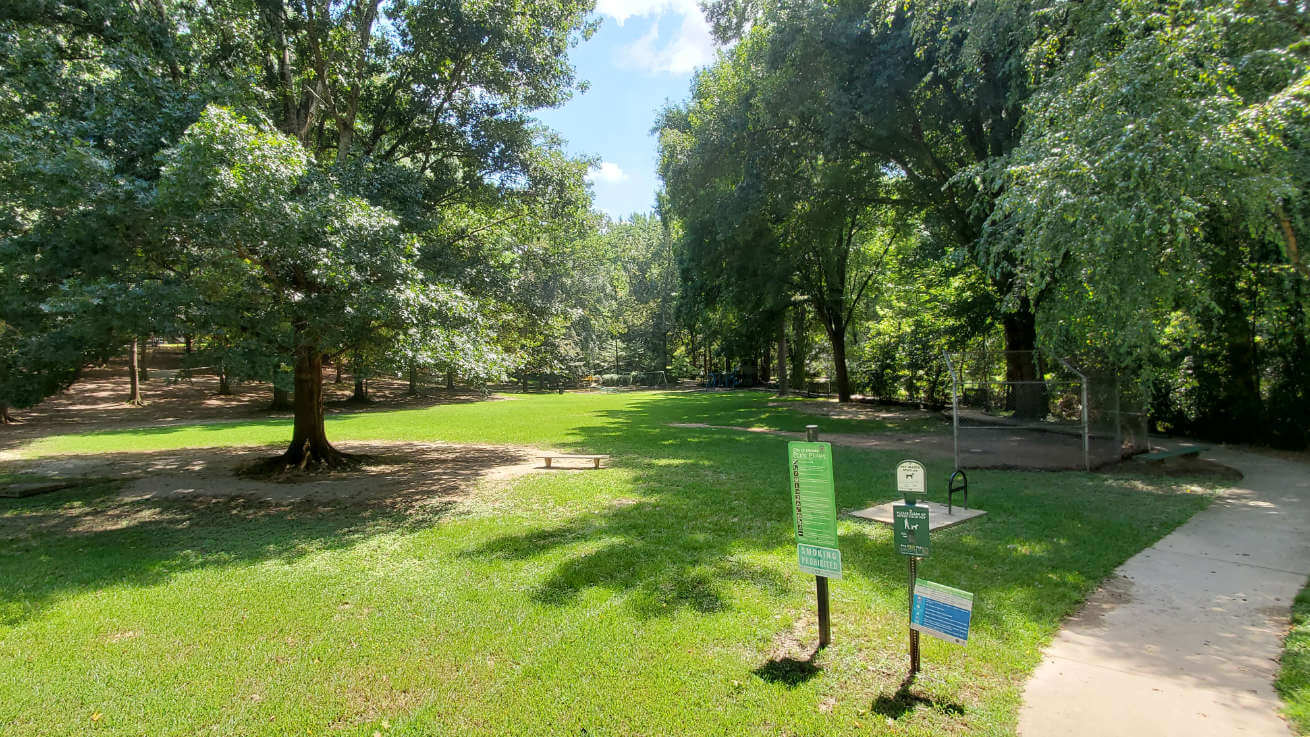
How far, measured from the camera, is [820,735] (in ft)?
9.13

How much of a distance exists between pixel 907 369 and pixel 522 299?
649 inches

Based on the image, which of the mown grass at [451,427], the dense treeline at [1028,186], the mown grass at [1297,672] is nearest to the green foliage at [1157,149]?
the dense treeline at [1028,186]

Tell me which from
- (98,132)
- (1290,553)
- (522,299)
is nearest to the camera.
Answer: (1290,553)

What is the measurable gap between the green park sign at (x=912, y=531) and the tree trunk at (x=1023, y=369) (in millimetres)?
11460

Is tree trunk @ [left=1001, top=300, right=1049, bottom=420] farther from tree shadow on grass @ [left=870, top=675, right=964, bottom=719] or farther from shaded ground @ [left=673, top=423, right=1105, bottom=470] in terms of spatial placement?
tree shadow on grass @ [left=870, top=675, right=964, bottom=719]

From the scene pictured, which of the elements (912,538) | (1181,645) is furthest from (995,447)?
(912,538)

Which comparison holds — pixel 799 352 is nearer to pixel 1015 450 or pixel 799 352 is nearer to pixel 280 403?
pixel 1015 450

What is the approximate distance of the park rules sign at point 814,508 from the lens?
11.1 ft

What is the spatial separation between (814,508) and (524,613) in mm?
2346

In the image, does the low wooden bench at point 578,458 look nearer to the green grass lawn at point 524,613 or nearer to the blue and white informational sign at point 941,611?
the green grass lawn at point 524,613

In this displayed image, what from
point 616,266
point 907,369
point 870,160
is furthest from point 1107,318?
point 616,266

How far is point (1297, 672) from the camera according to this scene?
323 centimetres

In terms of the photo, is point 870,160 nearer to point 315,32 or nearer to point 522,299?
point 522,299

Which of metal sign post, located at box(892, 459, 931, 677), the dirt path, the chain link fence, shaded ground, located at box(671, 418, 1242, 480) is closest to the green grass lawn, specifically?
metal sign post, located at box(892, 459, 931, 677)
